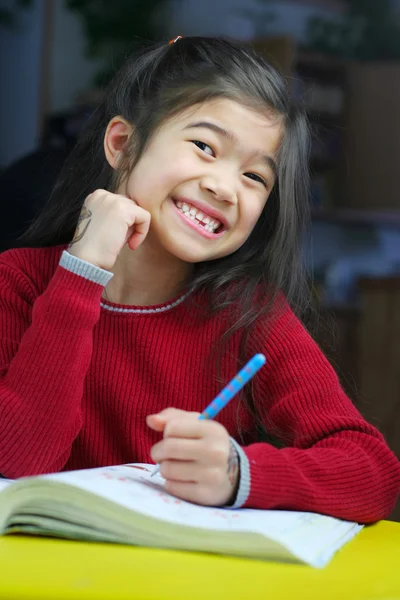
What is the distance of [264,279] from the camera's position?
1.31 meters

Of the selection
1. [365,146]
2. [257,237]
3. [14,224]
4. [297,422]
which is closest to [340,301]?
[365,146]

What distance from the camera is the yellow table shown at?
25.3 inches

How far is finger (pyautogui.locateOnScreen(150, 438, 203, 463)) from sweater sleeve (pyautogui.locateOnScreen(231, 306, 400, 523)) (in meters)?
0.06

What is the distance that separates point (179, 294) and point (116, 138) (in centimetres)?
23

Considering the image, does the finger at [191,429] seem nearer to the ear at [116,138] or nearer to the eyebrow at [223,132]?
the eyebrow at [223,132]

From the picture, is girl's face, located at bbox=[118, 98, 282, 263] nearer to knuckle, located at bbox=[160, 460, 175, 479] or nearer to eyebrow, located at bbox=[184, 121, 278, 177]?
eyebrow, located at bbox=[184, 121, 278, 177]

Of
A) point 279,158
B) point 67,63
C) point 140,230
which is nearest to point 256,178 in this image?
point 279,158

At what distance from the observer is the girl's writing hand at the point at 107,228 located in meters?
1.10

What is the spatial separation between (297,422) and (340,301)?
3072 millimetres

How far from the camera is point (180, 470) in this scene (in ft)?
2.84

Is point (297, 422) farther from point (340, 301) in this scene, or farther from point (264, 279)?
point (340, 301)

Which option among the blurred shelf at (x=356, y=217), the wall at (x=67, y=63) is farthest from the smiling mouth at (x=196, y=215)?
the wall at (x=67, y=63)

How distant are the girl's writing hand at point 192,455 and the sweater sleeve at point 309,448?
0.12ft

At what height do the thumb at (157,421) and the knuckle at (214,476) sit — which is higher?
the thumb at (157,421)
